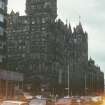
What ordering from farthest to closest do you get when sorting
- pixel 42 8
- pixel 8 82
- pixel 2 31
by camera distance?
pixel 42 8, pixel 8 82, pixel 2 31

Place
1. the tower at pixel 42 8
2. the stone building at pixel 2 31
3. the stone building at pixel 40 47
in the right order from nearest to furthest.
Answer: the stone building at pixel 2 31 → the stone building at pixel 40 47 → the tower at pixel 42 8

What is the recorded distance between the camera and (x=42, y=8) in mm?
130750

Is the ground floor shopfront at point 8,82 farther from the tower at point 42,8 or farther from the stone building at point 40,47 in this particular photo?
the tower at point 42,8

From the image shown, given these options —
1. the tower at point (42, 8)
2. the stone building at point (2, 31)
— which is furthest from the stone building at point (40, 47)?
the stone building at point (2, 31)

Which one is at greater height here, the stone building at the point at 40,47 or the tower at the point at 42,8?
the tower at the point at 42,8

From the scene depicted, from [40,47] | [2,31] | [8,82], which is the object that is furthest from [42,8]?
[2,31]

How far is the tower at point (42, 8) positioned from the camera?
12988cm

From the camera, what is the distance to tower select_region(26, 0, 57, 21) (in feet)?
426

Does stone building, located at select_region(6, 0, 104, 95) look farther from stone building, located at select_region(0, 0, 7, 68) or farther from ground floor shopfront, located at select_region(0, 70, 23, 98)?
stone building, located at select_region(0, 0, 7, 68)

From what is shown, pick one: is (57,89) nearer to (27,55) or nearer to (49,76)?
(49,76)

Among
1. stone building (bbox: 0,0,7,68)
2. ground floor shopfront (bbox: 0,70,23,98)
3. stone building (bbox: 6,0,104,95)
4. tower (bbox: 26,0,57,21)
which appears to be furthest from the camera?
tower (bbox: 26,0,57,21)

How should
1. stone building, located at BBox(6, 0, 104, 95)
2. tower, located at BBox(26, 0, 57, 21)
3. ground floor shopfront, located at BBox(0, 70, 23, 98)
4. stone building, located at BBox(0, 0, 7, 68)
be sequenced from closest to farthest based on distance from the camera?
stone building, located at BBox(0, 0, 7, 68) → ground floor shopfront, located at BBox(0, 70, 23, 98) → stone building, located at BBox(6, 0, 104, 95) → tower, located at BBox(26, 0, 57, 21)

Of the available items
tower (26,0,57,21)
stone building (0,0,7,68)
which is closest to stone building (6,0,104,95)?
tower (26,0,57,21)

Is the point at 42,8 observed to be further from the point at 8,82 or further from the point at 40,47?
the point at 8,82
